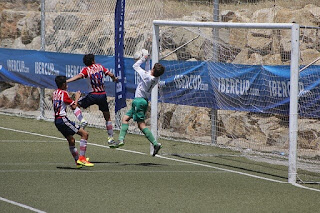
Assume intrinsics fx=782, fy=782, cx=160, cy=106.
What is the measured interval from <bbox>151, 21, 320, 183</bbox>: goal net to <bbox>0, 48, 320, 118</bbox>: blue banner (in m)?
0.02

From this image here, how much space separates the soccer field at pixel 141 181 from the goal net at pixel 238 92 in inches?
24.5

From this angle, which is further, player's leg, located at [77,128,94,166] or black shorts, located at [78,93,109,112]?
black shorts, located at [78,93,109,112]

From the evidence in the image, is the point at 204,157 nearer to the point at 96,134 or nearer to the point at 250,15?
the point at 96,134

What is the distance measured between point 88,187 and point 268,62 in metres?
6.92

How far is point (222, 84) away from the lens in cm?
1569

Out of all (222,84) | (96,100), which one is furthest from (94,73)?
(222,84)

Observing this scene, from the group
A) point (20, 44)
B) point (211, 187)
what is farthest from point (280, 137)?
point (20, 44)

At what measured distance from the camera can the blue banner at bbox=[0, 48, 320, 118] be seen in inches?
556

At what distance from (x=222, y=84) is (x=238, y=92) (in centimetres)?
48

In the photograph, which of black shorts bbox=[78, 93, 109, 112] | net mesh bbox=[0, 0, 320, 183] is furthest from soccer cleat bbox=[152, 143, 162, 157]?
net mesh bbox=[0, 0, 320, 183]

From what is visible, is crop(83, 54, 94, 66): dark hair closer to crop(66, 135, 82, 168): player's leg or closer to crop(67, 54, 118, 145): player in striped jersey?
crop(67, 54, 118, 145): player in striped jersey

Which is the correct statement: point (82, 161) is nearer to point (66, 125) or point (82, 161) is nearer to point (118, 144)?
point (66, 125)

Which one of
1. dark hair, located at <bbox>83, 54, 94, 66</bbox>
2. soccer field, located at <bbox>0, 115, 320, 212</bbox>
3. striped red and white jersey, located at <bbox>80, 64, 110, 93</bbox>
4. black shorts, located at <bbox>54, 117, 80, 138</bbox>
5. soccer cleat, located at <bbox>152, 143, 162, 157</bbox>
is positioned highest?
dark hair, located at <bbox>83, 54, 94, 66</bbox>

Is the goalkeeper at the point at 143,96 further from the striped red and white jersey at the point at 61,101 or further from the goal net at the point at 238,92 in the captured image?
the striped red and white jersey at the point at 61,101
